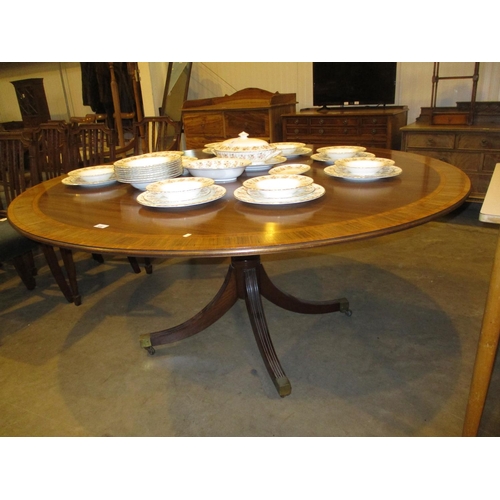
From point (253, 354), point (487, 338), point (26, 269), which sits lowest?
point (253, 354)

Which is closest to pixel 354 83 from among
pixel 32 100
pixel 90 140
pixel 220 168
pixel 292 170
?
pixel 90 140

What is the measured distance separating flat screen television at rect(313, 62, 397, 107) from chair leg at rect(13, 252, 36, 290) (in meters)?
2.66

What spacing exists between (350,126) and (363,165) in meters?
2.07

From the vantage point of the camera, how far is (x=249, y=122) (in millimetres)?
3660

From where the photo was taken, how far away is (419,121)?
3.26 m

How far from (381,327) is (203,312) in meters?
0.83

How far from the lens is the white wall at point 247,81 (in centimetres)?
330

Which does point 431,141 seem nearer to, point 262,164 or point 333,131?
point 333,131

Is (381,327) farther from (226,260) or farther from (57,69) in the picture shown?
(57,69)

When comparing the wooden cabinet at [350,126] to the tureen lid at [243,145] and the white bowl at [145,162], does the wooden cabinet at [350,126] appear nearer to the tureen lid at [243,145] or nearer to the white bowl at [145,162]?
the tureen lid at [243,145]

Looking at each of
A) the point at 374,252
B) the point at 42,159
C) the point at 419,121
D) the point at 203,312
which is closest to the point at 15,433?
the point at 203,312

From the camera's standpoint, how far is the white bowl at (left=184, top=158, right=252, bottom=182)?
146cm

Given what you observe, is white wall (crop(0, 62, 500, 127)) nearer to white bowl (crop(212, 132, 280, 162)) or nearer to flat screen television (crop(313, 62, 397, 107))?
flat screen television (crop(313, 62, 397, 107))

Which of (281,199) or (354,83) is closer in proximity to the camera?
(281,199)
